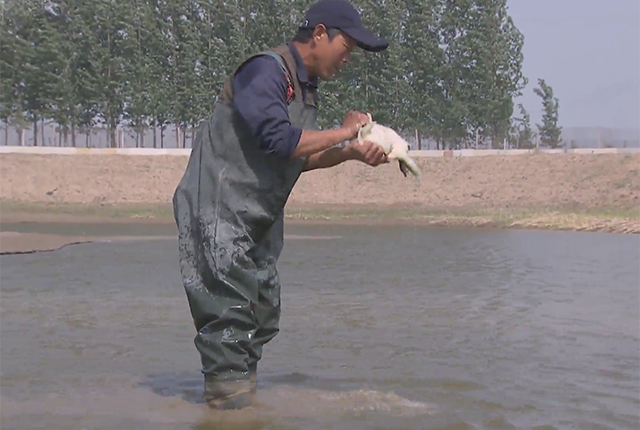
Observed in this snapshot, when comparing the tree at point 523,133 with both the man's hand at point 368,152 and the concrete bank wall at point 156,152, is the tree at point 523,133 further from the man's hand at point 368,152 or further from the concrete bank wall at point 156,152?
the man's hand at point 368,152

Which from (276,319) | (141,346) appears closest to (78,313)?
(141,346)

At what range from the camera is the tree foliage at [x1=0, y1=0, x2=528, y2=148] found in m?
59.5

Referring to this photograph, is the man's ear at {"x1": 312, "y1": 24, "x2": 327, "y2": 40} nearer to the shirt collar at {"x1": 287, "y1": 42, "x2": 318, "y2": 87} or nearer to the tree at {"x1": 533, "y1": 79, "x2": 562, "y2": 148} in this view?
the shirt collar at {"x1": 287, "y1": 42, "x2": 318, "y2": 87}

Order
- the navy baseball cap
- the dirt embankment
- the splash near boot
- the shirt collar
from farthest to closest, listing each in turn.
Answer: the dirt embankment < the shirt collar < the navy baseball cap < the splash near boot

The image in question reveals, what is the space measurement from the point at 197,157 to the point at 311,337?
2723 millimetres

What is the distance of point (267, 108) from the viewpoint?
163 inches

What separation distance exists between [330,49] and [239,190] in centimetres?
76

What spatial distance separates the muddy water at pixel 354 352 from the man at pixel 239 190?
343 mm

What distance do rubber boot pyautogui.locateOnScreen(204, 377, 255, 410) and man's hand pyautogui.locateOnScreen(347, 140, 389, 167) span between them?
121cm

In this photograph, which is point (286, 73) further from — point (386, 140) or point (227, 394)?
point (227, 394)

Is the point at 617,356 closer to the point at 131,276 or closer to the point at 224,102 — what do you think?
the point at 224,102

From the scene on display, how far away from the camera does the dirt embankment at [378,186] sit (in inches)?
1511

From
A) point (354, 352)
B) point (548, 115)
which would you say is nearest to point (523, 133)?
point (548, 115)

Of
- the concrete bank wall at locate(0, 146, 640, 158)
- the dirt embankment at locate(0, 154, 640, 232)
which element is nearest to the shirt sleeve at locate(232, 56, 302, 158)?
the dirt embankment at locate(0, 154, 640, 232)
